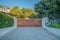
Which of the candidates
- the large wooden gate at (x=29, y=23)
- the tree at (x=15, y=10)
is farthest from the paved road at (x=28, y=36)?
the tree at (x=15, y=10)

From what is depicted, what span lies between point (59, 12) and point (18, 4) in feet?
104

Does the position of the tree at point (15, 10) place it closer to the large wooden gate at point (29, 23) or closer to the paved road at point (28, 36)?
the large wooden gate at point (29, 23)

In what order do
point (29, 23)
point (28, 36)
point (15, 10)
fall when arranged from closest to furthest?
point (28, 36), point (29, 23), point (15, 10)

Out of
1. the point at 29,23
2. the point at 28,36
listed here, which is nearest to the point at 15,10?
the point at 29,23

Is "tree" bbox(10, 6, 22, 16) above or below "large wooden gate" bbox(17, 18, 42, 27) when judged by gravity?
above

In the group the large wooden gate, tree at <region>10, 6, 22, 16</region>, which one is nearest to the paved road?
the large wooden gate

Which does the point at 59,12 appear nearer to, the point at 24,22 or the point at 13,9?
the point at 24,22

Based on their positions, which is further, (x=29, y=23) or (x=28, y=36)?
(x=29, y=23)

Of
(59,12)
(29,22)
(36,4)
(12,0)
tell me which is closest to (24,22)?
(29,22)

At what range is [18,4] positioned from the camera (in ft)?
178

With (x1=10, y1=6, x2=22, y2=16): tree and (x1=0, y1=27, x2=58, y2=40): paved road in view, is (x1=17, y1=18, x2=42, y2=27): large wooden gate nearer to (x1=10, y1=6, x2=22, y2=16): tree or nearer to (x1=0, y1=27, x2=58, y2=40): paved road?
(x1=10, y1=6, x2=22, y2=16): tree

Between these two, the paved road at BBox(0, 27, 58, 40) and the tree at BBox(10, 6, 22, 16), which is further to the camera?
the tree at BBox(10, 6, 22, 16)

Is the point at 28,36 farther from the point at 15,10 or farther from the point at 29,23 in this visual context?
the point at 15,10

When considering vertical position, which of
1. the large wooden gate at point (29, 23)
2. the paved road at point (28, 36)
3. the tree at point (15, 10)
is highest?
the tree at point (15, 10)
